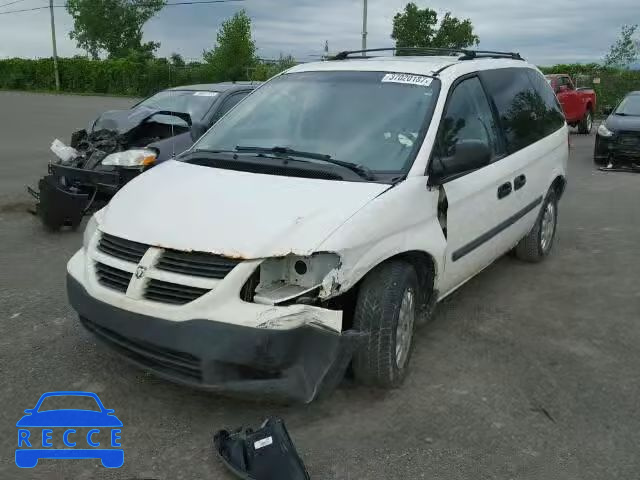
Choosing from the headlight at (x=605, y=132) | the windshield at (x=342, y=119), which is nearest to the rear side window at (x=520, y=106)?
the windshield at (x=342, y=119)

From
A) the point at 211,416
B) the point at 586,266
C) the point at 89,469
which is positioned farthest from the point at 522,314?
the point at 89,469

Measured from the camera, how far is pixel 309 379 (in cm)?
299

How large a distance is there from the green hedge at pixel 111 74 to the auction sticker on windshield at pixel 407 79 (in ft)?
119

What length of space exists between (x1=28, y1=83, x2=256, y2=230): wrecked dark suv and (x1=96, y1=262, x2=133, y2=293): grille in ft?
12.2

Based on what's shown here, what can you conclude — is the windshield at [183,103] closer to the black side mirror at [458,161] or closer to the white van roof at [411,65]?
the white van roof at [411,65]

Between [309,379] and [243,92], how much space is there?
6.25 metres

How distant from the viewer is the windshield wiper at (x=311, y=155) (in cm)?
367

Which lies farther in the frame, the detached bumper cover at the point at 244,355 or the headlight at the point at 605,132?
the headlight at the point at 605,132

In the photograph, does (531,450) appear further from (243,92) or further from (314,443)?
(243,92)

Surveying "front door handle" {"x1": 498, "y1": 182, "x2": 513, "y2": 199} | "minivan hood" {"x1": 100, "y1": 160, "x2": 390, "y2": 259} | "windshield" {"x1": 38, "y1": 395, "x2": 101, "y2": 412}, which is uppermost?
"minivan hood" {"x1": 100, "y1": 160, "x2": 390, "y2": 259}

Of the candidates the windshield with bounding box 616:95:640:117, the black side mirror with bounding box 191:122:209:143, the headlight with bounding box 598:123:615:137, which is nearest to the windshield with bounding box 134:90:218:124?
the black side mirror with bounding box 191:122:209:143

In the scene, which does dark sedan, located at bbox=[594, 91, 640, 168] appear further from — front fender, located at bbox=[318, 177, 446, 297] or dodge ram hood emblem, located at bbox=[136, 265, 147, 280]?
dodge ram hood emblem, located at bbox=[136, 265, 147, 280]

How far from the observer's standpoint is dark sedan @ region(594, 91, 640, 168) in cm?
1254

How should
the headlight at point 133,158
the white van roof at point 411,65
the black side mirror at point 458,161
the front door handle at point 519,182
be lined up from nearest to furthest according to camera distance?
the black side mirror at point 458,161
the white van roof at point 411,65
the front door handle at point 519,182
the headlight at point 133,158
